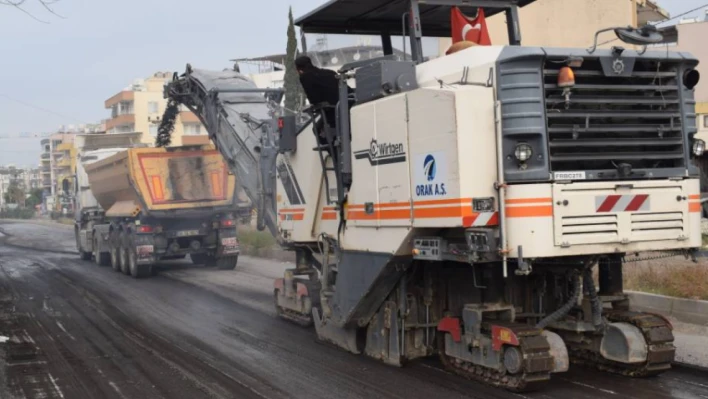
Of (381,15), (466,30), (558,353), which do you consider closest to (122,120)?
(381,15)

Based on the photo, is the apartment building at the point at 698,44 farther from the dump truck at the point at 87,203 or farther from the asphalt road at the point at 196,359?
the asphalt road at the point at 196,359

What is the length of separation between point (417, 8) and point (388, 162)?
64.9 inches

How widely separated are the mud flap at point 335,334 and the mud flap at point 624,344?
8.79 ft

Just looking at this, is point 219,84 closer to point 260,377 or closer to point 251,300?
point 251,300

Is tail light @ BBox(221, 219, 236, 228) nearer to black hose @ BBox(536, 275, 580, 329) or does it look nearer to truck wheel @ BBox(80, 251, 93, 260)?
truck wheel @ BBox(80, 251, 93, 260)

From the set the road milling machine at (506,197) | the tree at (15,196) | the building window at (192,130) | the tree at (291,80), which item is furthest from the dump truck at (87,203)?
the tree at (15,196)

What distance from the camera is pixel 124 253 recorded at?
1931cm

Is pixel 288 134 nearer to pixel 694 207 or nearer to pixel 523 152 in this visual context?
pixel 523 152

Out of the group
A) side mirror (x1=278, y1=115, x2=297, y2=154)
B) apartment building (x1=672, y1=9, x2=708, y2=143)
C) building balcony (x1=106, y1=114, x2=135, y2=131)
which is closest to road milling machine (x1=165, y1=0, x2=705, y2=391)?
side mirror (x1=278, y1=115, x2=297, y2=154)

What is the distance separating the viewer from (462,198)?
6.54 metres

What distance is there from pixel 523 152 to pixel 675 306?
473cm

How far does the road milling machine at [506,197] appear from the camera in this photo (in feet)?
21.4

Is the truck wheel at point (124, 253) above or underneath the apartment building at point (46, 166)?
underneath

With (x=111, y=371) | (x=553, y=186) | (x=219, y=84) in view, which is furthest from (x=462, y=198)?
(x=219, y=84)
